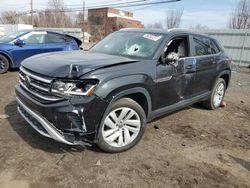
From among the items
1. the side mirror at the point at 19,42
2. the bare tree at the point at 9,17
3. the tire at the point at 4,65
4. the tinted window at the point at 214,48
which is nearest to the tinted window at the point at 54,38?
the side mirror at the point at 19,42

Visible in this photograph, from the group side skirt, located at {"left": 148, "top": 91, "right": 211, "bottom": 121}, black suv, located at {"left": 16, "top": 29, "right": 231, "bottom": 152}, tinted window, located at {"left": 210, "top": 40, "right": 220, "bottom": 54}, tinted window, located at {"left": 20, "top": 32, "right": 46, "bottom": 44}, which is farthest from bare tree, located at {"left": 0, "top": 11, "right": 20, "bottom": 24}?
black suv, located at {"left": 16, "top": 29, "right": 231, "bottom": 152}

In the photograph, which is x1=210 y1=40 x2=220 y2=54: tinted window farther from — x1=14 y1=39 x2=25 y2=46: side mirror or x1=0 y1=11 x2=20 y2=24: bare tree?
x1=0 y1=11 x2=20 y2=24: bare tree

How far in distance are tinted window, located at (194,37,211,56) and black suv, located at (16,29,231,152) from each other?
0.05m

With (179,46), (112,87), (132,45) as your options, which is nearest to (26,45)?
(132,45)

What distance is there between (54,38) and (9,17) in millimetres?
54477

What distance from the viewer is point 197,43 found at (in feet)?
17.1

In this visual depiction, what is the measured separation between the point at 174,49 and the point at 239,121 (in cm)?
232

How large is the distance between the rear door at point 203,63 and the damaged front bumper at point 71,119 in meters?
2.54

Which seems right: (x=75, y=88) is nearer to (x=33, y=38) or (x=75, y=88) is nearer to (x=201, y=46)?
(x=201, y=46)

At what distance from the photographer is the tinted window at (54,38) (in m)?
9.95

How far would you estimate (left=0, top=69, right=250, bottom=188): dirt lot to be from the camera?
310 centimetres

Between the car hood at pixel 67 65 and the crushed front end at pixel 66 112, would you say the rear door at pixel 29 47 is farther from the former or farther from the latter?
the crushed front end at pixel 66 112

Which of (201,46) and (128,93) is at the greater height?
(201,46)

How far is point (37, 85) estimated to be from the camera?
11.4 feet
